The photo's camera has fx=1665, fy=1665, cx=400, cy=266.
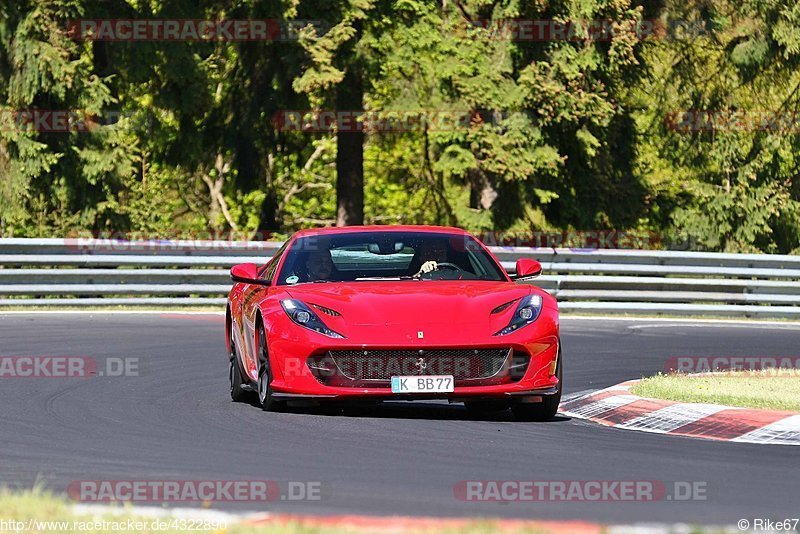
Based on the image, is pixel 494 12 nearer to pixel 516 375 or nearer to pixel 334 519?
pixel 516 375

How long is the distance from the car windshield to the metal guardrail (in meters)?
11.5

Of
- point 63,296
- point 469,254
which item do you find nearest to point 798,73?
point 63,296

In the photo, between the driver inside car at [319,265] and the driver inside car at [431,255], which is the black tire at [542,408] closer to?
the driver inside car at [431,255]

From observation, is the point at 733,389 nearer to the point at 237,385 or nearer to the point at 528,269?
the point at 528,269

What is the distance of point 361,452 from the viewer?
9.29m

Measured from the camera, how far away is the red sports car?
10945mm

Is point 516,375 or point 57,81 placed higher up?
point 57,81

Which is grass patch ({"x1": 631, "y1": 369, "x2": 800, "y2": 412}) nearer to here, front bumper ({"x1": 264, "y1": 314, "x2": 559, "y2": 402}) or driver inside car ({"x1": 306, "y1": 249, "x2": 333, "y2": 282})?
front bumper ({"x1": 264, "y1": 314, "x2": 559, "y2": 402})

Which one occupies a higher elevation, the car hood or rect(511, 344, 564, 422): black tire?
the car hood

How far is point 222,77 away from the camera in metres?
34.2

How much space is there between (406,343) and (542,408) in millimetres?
1220

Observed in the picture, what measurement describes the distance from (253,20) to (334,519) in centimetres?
2583

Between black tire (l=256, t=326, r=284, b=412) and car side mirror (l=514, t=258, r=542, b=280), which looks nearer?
black tire (l=256, t=326, r=284, b=412)

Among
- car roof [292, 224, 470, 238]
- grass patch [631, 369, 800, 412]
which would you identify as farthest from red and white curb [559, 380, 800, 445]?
car roof [292, 224, 470, 238]
